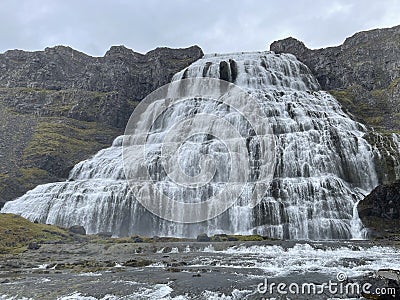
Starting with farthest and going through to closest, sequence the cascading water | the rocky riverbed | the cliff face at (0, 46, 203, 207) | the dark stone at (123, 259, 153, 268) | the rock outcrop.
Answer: the cliff face at (0, 46, 203, 207)
the cascading water
the rock outcrop
the dark stone at (123, 259, 153, 268)
the rocky riverbed

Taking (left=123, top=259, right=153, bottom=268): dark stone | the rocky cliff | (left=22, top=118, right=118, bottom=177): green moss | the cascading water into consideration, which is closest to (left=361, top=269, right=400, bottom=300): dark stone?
(left=123, top=259, right=153, bottom=268): dark stone

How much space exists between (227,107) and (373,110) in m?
28.8

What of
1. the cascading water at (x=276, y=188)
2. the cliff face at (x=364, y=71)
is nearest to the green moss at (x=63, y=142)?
the cascading water at (x=276, y=188)

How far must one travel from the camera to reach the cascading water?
38906 millimetres

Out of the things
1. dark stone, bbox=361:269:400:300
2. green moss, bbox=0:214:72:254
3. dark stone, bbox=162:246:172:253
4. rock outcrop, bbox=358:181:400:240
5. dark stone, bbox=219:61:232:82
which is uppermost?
dark stone, bbox=219:61:232:82

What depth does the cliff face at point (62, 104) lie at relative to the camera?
67688 mm

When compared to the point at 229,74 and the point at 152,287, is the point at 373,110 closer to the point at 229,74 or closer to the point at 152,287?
the point at 229,74

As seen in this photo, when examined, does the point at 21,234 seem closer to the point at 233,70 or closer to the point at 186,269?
the point at 186,269

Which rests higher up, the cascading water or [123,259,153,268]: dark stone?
the cascading water

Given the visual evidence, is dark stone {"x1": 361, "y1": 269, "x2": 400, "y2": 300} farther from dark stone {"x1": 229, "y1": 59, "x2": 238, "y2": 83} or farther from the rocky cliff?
dark stone {"x1": 229, "y1": 59, "x2": 238, "y2": 83}

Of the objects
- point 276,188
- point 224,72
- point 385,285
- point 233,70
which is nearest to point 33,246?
point 276,188

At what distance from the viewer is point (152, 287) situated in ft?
61.1

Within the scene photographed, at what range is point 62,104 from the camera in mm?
102375

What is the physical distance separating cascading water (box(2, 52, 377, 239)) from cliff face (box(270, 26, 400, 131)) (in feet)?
36.1
